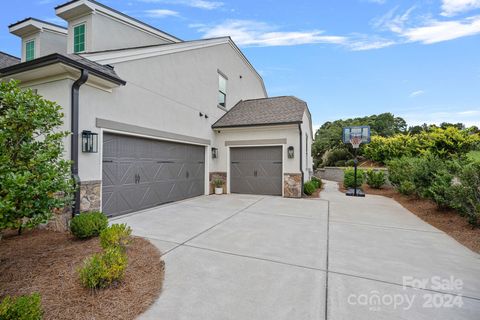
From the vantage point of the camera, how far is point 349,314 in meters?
2.40

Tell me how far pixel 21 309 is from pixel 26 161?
178 cm

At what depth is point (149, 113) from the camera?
7.32 m

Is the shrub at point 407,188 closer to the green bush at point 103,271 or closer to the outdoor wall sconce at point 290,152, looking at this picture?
the outdoor wall sconce at point 290,152

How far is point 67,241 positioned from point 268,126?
8.46m

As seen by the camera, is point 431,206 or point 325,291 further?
point 431,206

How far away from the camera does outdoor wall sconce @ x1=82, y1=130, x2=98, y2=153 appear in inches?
212

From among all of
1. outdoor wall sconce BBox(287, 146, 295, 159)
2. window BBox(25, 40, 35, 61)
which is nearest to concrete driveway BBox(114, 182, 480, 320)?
outdoor wall sconce BBox(287, 146, 295, 159)

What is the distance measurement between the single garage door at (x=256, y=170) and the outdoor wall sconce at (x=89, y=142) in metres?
6.53

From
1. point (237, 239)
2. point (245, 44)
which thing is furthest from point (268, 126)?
point (245, 44)

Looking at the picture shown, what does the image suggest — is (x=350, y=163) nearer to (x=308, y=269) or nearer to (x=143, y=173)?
(x=143, y=173)

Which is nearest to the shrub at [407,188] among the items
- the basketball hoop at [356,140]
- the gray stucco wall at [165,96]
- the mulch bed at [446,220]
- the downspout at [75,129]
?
the mulch bed at [446,220]

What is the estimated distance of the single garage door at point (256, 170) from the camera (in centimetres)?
1050

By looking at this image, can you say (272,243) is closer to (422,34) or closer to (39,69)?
(39,69)

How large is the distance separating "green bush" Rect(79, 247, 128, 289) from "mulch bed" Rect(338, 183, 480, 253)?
20.9ft
